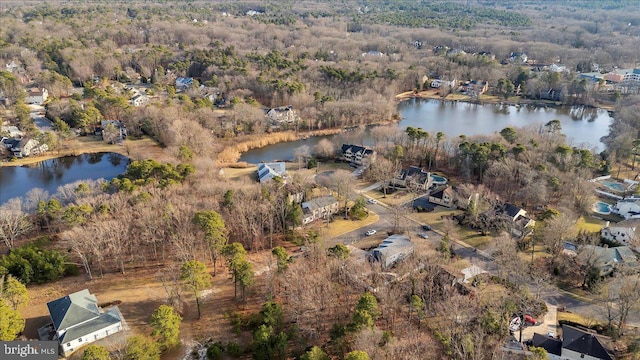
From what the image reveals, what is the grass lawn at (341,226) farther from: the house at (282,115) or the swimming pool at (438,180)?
the house at (282,115)

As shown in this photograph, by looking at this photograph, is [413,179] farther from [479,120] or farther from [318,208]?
[479,120]

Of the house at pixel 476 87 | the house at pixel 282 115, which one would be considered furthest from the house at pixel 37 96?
the house at pixel 476 87

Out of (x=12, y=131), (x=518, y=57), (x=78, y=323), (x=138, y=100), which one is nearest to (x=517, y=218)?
(x=78, y=323)

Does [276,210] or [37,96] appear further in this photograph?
[37,96]

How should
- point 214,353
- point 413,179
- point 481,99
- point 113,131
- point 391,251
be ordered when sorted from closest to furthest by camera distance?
1. point 214,353
2. point 391,251
3. point 413,179
4. point 113,131
5. point 481,99

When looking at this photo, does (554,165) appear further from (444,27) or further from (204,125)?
(444,27)

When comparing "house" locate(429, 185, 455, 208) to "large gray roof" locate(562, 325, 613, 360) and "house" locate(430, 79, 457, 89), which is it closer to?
"large gray roof" locate(562, 325, 613, 360)

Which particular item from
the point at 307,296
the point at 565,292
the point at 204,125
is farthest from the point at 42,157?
the point at 565,292
